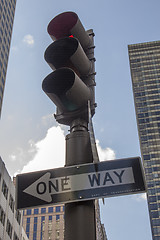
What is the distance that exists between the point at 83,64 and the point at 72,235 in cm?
190

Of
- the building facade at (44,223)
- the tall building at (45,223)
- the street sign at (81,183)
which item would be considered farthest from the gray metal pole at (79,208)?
the building facade at (44,223)

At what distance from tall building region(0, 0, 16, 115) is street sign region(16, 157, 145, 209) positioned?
7521 cm

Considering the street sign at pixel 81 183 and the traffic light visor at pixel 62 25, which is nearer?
the street sign at pixel 81 183

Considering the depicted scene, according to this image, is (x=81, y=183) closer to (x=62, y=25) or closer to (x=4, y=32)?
(x=62, y=25)

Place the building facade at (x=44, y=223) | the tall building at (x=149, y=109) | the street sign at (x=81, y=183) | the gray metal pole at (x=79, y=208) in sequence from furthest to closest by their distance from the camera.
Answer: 1. the tall building at (x=149, y=109)
2. the building facade at (x=44, y=223)
3. the street sign at (x=81, y=183)
4. the gray metal pole at (x=79, y=208)

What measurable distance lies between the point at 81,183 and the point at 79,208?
0.23 meters

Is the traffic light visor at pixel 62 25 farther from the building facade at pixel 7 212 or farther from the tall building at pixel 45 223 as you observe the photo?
the tall building at pixel 45 223

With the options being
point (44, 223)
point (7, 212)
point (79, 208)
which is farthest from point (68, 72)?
point (44, 223)

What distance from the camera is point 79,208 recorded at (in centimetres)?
282

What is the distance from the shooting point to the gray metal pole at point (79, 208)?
106 inches

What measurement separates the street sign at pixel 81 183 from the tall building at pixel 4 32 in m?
75.2

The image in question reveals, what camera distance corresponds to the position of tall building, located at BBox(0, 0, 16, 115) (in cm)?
8081

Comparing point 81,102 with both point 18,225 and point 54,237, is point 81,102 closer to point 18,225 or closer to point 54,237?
point 18,225

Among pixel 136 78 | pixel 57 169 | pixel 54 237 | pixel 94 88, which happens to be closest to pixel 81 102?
pixel 94 88
